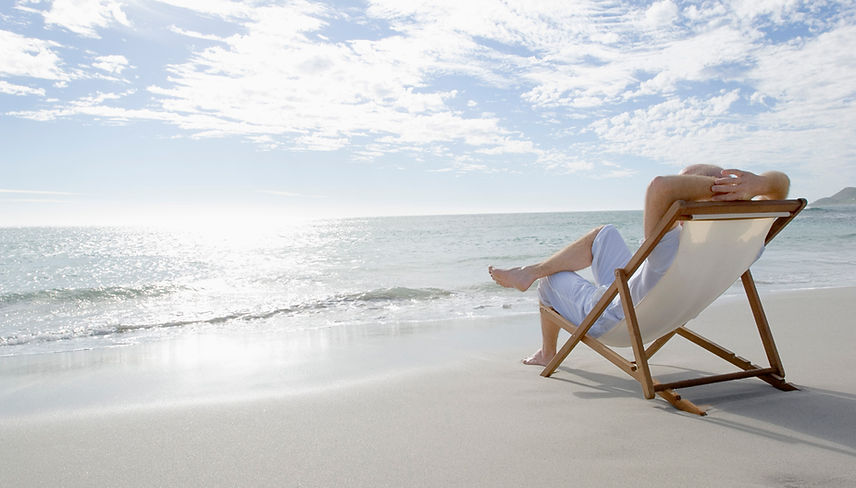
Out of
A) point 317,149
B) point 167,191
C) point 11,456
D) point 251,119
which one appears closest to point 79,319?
point 11,456

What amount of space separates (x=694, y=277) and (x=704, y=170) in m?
0.54

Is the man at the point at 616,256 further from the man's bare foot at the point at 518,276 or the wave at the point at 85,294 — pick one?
the wave at the point at 85,294

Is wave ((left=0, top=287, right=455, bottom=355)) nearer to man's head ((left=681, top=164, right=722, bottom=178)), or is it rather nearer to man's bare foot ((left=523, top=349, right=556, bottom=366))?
man's bare foot ((left=523, top=349, right=556, bottom=366))

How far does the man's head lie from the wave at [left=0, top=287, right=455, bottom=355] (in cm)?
571

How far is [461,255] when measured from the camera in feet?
59.4

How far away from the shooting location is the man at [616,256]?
2.55 meters

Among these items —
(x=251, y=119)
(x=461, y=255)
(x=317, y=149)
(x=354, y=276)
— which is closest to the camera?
(x=354, y=276)

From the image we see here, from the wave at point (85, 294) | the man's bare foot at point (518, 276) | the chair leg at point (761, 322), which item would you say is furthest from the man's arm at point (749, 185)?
the wave at point (85, 294)

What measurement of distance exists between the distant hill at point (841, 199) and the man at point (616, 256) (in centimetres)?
10151

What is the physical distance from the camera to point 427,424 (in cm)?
269

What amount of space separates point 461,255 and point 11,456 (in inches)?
624

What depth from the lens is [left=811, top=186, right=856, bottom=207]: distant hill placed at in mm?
87875

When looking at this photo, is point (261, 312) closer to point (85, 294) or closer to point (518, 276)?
point (85, 294)

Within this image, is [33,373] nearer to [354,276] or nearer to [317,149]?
[354,276]
